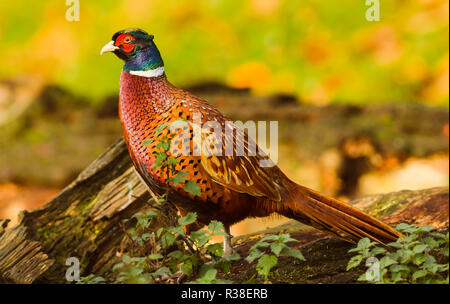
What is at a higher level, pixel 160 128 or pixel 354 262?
pixel 160 128

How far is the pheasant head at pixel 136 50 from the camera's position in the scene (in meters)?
3.65

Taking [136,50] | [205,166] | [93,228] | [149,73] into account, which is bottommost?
[93,228]

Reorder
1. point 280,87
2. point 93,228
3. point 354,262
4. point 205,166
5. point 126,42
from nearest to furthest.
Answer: point 354,262 < point 205,166 < point 126,42 < point 93,228 < point 280,87

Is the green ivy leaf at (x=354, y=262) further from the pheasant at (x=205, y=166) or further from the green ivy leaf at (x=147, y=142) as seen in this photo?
the green ivy leaf at (x=147, y=142)

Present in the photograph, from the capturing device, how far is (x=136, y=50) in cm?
368

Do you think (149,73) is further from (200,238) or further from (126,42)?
(200,238)

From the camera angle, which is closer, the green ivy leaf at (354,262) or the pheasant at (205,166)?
the green ivy leaf at (354,262)

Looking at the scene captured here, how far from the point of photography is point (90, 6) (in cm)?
673

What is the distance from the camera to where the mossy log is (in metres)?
3.88

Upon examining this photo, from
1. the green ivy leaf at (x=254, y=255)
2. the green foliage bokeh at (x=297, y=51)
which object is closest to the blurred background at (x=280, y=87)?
the green foliage bokeh at (x=297, y=51)

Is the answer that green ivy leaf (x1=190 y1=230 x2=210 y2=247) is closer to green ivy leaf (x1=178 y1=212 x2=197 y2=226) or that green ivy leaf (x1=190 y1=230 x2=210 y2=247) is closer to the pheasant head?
green ivy leaf (x1=178 y1=212 x2=197 y2=226)

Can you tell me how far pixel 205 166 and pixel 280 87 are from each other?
374 centimetres

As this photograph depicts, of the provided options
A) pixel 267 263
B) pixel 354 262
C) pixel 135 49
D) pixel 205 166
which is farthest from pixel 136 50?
pixel 354 262

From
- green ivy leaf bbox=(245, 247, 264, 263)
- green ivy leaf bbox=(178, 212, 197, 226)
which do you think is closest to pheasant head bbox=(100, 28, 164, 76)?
green ivy leaf bbox=(178, 212, 197, 226)
